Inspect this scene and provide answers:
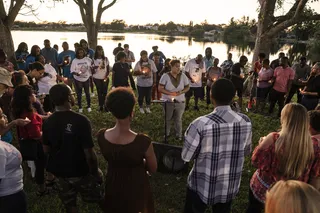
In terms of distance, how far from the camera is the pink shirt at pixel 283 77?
314 inches

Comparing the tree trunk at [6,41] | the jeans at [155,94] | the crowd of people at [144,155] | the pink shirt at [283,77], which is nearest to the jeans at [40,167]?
the crowd of people at [144,155]

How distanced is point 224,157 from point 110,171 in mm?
1173

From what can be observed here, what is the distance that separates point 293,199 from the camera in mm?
1223

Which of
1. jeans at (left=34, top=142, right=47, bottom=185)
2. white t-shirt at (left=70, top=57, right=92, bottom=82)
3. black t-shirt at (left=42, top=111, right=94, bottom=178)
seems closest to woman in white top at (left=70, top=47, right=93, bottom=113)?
white t-shirt at (left=70, top=57, right=92, bottom=82)

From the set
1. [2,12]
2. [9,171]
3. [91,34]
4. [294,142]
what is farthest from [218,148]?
[91,34]

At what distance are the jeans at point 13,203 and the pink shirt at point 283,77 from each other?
7.65 metres

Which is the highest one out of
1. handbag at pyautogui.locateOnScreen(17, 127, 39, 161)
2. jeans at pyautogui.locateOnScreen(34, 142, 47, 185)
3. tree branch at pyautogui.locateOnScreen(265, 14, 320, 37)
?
tree branch at pyautogui.locateOnScreen(265, 14, 320, 37)

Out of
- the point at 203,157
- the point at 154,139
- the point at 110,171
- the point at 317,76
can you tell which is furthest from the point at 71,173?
the point at 317,76

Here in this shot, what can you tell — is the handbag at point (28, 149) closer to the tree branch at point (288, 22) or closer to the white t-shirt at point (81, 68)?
the white t-shirt at point (81, 68)

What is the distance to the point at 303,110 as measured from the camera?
241 centimetres

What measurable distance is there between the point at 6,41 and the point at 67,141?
8083mm

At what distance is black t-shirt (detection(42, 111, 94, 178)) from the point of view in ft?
8.91

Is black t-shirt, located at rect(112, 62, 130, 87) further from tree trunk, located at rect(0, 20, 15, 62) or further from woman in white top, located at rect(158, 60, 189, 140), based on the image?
tree trunk, located at rect(0, 20, 15, 62)

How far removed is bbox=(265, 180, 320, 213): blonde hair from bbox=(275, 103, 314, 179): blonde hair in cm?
122
